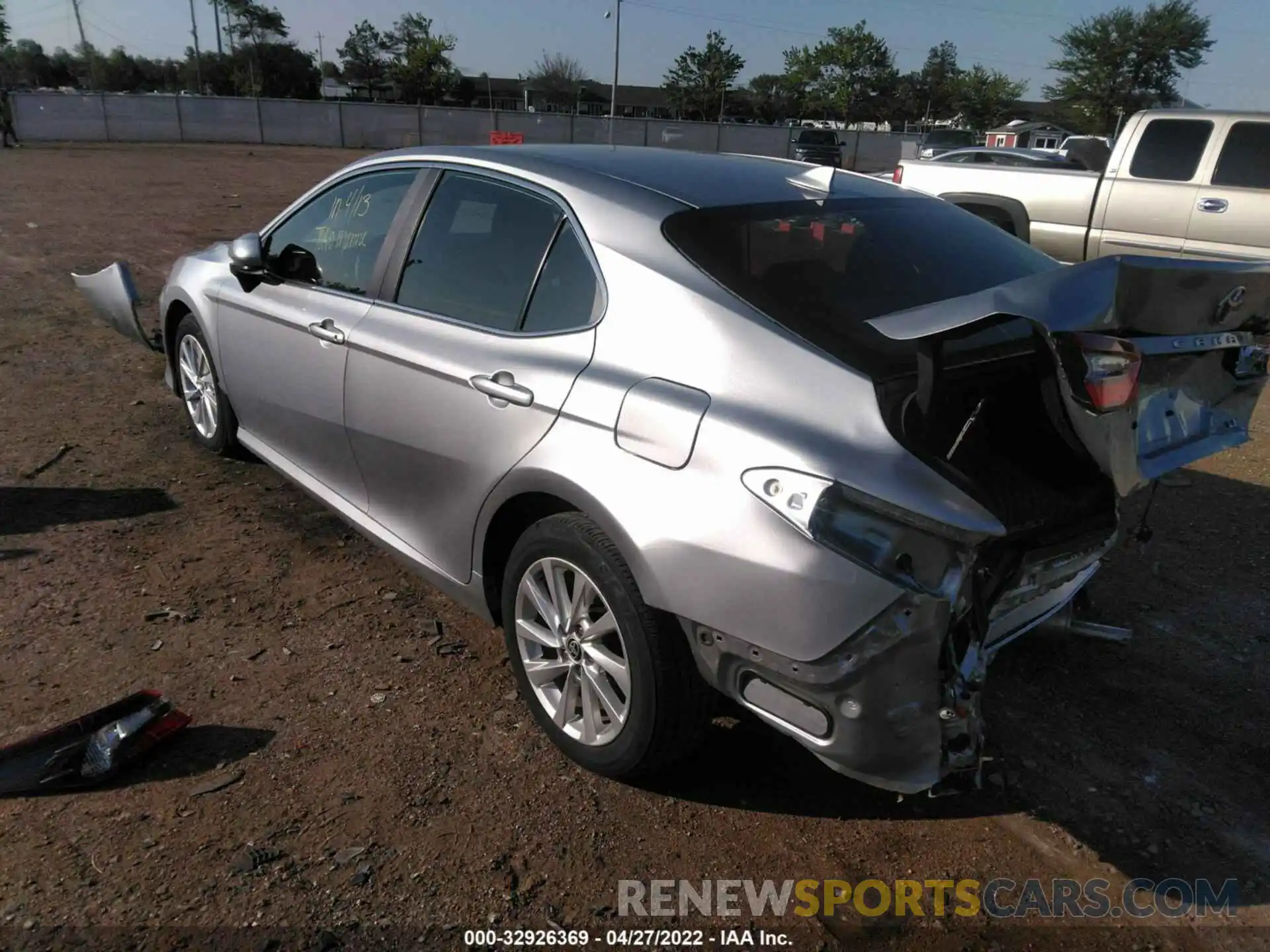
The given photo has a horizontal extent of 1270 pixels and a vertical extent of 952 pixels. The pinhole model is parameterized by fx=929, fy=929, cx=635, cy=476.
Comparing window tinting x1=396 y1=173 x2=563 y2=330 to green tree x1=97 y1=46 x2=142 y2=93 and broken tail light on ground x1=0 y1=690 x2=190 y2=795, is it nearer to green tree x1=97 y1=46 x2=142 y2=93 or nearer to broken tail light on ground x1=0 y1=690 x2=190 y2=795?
broken tail light on ground x1=0 y1=690 x2=190 y2=795

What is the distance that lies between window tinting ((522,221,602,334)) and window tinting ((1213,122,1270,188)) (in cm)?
790

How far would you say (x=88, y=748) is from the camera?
2736 millimetres

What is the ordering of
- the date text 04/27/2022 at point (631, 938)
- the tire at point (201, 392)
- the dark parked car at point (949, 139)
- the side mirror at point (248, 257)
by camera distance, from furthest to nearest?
the dark parked car at point (949, 139) → the tire at point (201, 392) → the side mirror at point (248, 257) → the date text 04/27/2022 at point (631, 938)

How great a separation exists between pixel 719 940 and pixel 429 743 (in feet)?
3.63

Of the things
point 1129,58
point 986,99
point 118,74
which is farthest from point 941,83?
point 118,74

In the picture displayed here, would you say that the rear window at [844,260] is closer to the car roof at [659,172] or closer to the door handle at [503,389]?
the car roof at [659,172]

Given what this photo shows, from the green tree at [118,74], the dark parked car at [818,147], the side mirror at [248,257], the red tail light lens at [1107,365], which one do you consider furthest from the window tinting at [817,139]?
the green tree at [118,74]

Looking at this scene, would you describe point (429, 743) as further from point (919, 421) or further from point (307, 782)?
point (919, 421)

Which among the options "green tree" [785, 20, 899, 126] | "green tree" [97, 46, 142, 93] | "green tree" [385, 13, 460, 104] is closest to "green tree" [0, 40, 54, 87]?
"green tree" [97, 46, 142, 93]

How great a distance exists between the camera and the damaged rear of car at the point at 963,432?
209cm

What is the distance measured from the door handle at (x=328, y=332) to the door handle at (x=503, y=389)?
0.91 metres

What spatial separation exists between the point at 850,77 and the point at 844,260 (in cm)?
7261

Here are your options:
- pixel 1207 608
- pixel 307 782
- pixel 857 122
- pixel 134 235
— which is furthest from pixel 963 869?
pixel 857 122

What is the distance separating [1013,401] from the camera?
2.42 meters
